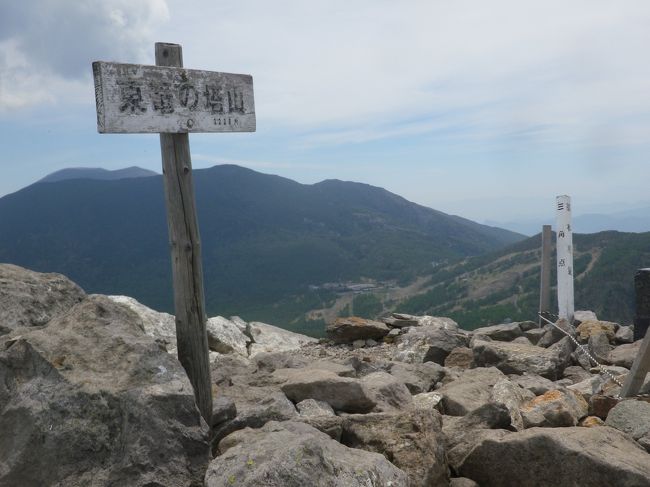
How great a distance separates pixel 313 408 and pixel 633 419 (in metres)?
3.41

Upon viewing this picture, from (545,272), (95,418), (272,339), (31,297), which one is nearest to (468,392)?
(95,418)

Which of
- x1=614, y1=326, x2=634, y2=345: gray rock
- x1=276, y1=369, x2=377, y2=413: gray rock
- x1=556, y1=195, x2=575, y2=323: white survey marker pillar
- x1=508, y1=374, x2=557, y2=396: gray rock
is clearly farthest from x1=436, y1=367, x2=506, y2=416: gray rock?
x1=556, y1=195, x2=575, y2=323: white survey marker pillar

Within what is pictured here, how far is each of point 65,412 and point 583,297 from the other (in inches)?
2903

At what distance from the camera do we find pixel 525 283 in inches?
3787

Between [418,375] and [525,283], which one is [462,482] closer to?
[418,375]

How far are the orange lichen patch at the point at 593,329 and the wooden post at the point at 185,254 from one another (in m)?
9.23

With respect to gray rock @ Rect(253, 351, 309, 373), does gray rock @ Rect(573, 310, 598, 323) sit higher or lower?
lower

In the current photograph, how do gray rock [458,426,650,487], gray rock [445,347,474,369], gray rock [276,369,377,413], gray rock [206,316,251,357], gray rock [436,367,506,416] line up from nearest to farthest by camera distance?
gray rock [458,426,650,487] < gray rock [276,369,377,413] < gray rock [436,367,506,416] < gray rock [445,347,474,369] < gray rock [206,316,251,357]

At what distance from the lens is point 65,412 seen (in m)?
5.29

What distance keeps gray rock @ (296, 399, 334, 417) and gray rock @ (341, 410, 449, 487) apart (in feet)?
2.52

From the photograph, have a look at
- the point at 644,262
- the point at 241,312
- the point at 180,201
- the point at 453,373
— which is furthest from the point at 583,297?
the point at 241,312

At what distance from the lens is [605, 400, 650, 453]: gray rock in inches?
259

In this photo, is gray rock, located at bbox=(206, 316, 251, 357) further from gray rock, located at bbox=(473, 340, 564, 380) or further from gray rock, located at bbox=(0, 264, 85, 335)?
gray rock, located at bbox=(0, 264, 85, 335)

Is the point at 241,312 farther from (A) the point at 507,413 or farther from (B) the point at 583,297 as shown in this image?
(A) the point at 507,413
